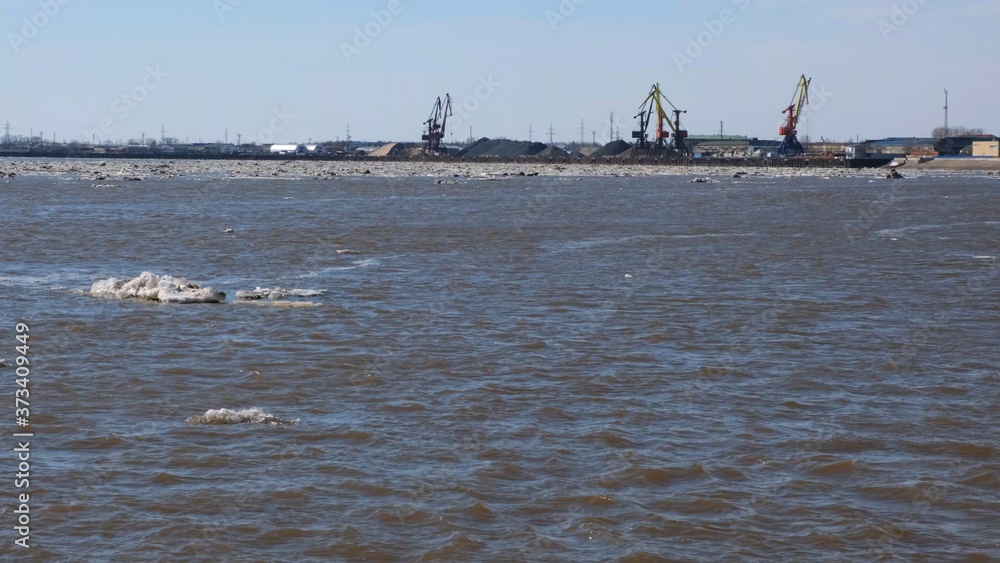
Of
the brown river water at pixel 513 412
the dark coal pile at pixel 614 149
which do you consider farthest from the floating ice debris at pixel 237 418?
the dark coal pile at pixel 614 149

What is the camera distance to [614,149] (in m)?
176

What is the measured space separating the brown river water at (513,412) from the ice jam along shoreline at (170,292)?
0.17 meters

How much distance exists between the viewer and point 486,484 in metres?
8.37

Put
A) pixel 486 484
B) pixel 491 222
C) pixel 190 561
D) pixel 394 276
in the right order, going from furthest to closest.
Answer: pixel 491 222 < pixel 394 276 < pixel 486 484 < pixel 190 561

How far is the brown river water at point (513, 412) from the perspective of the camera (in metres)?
7.47

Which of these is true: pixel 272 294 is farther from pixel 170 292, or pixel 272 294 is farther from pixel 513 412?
pixel 513 412

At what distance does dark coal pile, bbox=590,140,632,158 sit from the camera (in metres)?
176

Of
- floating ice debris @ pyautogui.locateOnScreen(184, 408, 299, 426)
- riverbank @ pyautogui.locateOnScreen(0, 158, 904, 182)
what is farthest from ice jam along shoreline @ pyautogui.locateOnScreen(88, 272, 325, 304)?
riverbank @ pyautogui.locateOnScreen(0, 158, 904, 182)

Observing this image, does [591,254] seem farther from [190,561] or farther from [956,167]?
[956,167]

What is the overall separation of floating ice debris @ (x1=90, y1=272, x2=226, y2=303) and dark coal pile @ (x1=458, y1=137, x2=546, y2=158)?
16452cm

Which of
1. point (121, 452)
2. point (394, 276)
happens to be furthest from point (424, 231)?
point (121, 452)

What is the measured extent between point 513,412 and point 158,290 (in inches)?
327

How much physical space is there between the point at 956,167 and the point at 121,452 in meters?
127

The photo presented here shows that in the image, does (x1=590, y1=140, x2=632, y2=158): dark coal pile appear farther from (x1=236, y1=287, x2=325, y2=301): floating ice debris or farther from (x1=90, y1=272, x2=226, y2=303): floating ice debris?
(x1=90, y1=272, x2=226, y2=303): floating ice debris
